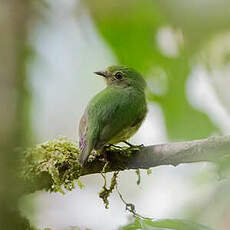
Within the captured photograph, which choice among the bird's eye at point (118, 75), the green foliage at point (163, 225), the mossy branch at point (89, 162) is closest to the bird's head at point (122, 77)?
the bird's eye at point (118, 75)

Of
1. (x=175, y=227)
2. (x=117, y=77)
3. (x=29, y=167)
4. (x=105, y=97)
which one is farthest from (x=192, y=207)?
(x=117, y=77)

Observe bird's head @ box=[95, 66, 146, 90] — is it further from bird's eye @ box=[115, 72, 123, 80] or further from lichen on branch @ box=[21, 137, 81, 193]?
lichen on branch @ box=[21, 137, 81, 193]

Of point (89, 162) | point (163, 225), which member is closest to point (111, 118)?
point (89, 162)

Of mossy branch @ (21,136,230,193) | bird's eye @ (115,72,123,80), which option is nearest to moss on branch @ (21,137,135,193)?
mossy branch @ (21,136,230,193)

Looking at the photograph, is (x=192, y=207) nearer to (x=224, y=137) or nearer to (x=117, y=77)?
(x=224, y=137)

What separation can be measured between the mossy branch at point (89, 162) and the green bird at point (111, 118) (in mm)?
91

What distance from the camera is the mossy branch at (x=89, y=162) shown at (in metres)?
2.22

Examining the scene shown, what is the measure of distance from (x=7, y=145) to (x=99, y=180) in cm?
424

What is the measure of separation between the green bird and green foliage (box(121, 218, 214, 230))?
117cm

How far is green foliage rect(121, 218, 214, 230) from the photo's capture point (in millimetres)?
1223

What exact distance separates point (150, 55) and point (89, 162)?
922 mm

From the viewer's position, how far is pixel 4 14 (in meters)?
1.24

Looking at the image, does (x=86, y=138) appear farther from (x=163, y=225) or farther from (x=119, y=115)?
(x=163, y=225)

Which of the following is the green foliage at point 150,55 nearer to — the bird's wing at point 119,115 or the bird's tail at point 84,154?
the bird's tail at point 84,154
